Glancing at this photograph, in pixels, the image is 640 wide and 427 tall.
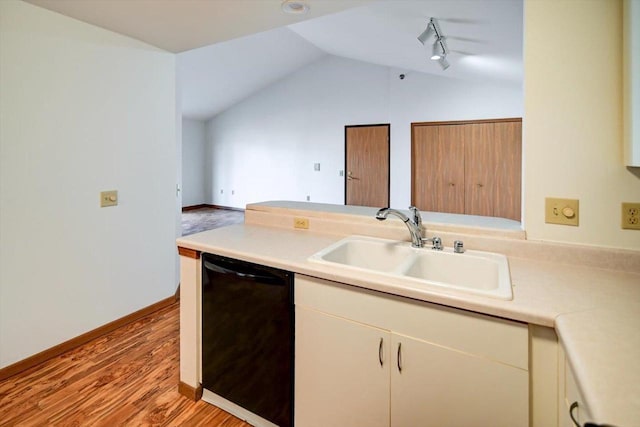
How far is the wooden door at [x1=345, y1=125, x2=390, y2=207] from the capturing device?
6.04 meters

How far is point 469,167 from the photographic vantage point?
5301mm

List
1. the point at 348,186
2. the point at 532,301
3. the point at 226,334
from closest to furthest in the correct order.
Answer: the point at 532,301 < the point at 226,334 < the point at 348,186

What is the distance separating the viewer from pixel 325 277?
4.13 ft

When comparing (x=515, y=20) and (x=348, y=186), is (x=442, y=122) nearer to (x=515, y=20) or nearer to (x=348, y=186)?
(x=348, y=186)

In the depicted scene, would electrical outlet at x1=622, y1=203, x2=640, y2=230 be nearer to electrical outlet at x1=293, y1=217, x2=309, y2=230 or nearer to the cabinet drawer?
the cabinet drawer

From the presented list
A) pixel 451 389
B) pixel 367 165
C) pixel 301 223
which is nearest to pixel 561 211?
pixel 451 389

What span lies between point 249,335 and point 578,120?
1.62 meters

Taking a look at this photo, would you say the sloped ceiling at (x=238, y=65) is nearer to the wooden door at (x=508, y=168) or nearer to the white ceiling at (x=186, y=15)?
the white ceiling at (x=186, y=15)

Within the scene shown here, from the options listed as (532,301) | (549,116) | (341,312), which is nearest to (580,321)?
(532,301)

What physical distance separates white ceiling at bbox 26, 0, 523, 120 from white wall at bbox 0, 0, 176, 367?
0.21 meters

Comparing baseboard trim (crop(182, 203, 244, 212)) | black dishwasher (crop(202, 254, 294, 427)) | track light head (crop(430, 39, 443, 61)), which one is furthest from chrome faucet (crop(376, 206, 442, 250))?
baseboard trim (crop(182, 203, 244, 212))

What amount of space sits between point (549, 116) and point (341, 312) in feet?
3.74

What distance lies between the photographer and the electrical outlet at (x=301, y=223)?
6.52 ft

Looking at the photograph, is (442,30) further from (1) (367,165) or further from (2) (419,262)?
(1) (367,165)
